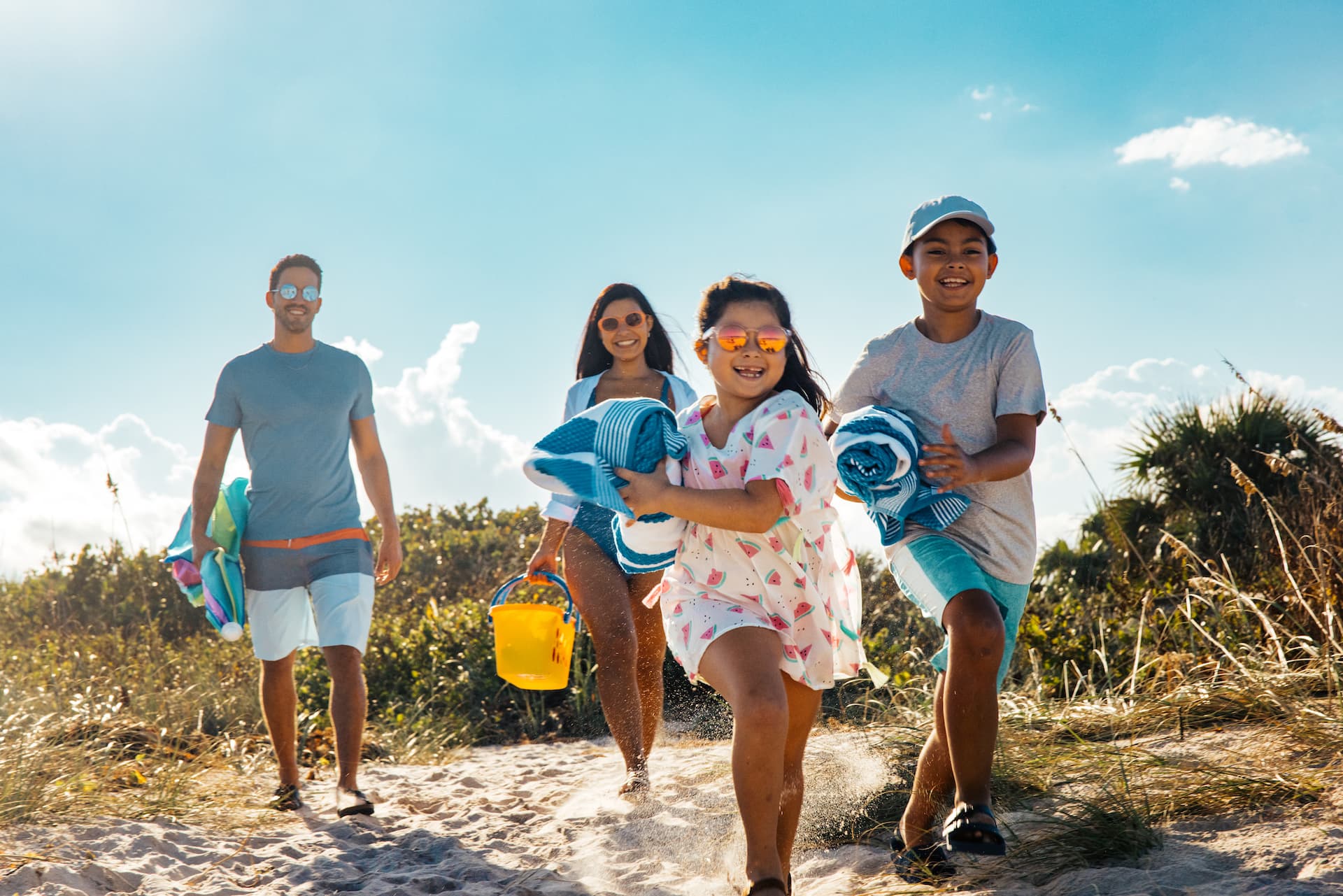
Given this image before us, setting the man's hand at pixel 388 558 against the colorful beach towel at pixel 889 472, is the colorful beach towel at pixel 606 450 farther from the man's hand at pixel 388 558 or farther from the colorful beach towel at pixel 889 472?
the man's hand at pixel 388 558

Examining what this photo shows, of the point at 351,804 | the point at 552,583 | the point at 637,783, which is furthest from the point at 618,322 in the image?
the point at 351,804

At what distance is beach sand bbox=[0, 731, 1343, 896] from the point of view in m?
3.11

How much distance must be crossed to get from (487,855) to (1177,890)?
8.70 feet

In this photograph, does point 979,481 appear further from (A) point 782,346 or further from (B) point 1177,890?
(B) point 1177,890

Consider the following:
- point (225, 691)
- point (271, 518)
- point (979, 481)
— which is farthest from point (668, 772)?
point (225, 691)

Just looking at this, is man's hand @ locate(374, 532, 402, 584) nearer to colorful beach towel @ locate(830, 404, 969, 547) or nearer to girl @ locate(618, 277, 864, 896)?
girl @ locate(618, 277, 864, 896)

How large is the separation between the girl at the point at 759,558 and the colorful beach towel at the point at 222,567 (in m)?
2.91

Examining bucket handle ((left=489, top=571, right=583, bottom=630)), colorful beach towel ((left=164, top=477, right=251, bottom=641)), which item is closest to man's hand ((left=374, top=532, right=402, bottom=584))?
colorful beach towel ((left=164, top=477, right=251, bottom=641))

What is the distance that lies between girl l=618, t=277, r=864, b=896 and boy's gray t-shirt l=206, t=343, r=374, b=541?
8.56 ft

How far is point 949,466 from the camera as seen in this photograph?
330 centimetres

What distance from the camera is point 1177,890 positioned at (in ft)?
9.57

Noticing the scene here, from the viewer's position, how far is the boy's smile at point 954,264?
11.8ft

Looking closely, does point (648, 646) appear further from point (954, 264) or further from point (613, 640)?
point (954, 264)

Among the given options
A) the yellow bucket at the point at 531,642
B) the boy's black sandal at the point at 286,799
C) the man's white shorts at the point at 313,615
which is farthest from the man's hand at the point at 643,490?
the boy's black sandal at the point at 286,799
